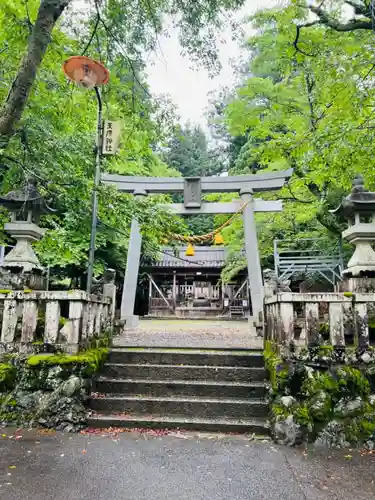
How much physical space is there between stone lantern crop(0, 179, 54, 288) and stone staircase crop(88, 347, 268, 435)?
8.94ft

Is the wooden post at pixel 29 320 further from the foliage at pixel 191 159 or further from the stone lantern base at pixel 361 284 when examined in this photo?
the foliage at pixel 191 159

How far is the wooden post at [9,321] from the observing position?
4.21 meters

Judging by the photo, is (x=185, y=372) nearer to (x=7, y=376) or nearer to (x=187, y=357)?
(x=187, y=357)

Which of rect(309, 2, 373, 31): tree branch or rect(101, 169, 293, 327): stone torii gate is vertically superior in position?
rect(309, 2, 373, 31): tree branch

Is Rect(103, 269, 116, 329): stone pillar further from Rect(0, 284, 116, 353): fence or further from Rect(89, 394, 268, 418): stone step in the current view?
Rect(89, 394, 268, 418): stone step

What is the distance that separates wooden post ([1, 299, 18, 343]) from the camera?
166 inches

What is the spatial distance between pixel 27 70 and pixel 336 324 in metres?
4.35

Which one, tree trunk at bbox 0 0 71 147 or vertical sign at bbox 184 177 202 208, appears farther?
vertical sign at bbox 184 177 202 208

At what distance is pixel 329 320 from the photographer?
399 cm

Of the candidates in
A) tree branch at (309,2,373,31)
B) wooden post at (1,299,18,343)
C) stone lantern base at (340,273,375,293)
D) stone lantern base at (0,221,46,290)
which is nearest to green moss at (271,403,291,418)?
stone lantern base at (340,273,375,293)

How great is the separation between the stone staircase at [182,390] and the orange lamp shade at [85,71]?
12.8 feet

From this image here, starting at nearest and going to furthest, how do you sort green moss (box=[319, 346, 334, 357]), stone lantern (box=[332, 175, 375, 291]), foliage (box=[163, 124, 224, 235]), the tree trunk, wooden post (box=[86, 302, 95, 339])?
the tree trunk
green moss (box=[319, 346, 334, 357])
wooden post (box=[86, 302, 95, 339])
stone lantern (box=[332, 175, 375, 291])
foliage (box=[163, 124, 224, 235])

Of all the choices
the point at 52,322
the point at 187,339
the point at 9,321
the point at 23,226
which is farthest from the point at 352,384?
the point at 23,226

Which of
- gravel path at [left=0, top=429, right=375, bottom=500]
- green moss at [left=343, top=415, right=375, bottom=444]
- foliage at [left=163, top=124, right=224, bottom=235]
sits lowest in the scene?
gravel path at [left=0, top=429, right=375, bottom=500]
